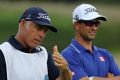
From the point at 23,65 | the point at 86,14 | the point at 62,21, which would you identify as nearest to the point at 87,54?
the point at 86,14

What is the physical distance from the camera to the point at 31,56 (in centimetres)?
648

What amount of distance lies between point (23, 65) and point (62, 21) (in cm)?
2020

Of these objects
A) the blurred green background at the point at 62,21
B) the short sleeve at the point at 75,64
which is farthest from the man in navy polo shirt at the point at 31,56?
the blurred green background at the point at 62,21

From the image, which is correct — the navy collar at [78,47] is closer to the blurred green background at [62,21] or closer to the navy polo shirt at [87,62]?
the navy polo shirt at [87,62]

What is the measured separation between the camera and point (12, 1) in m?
34.0

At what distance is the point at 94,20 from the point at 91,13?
8cm

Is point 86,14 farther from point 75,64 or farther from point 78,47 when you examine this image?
point 75,64

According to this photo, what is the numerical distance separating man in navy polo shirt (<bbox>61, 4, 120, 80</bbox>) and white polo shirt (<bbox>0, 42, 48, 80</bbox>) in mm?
952

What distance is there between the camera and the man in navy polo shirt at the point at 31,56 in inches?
248

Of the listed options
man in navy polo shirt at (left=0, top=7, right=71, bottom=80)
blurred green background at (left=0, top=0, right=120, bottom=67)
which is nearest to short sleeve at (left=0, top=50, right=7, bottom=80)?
man in navy polo shirt at (left=0, top=7, right=71, bottom=80)

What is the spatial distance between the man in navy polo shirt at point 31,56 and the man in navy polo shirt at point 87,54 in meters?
0.85

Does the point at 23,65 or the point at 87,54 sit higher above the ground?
the point at 23,65

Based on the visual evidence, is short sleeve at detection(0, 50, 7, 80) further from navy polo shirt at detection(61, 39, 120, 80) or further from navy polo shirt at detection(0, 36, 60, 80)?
navy polo shirt at detection(61, 39, 120, 80)

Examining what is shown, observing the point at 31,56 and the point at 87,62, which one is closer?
the point at 31,56
